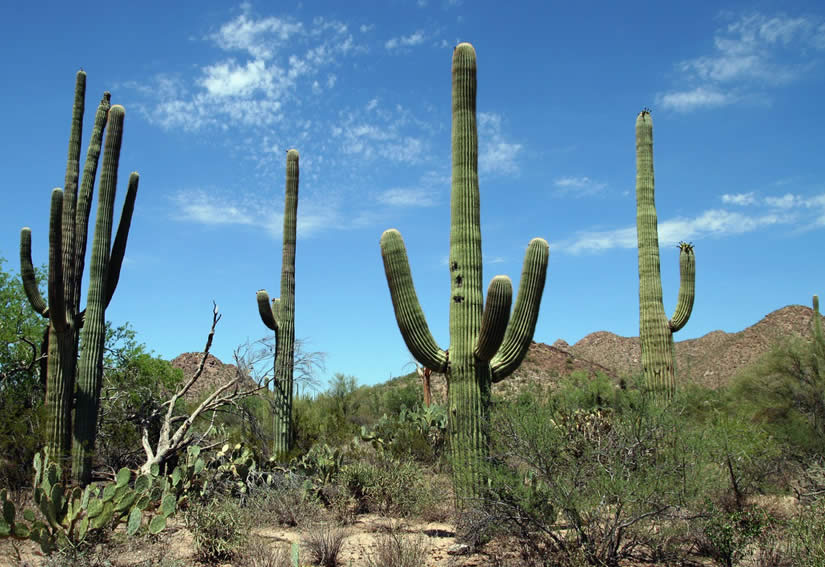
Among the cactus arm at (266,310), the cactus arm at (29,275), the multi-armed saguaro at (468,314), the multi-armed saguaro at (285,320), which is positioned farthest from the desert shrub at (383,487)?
the cactus arm at (29,275)

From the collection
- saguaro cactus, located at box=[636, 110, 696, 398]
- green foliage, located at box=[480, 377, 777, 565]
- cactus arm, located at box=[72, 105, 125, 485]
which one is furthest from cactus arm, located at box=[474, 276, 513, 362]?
cactus arm, located at box=[72, 105, 125, 485]

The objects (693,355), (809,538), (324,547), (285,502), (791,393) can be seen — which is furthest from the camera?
(693,355)

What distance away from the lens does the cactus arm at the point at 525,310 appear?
995 cm

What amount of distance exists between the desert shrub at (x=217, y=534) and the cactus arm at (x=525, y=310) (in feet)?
13.4

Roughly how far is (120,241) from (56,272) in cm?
259

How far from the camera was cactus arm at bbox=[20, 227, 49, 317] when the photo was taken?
13.9 metres

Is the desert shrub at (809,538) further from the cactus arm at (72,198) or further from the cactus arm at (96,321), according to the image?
the cactus arm at (72,198)

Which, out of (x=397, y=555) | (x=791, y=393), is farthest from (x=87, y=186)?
(x=791, y=393)

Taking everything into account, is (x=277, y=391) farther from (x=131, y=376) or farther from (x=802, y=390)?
(x=802, y=390)

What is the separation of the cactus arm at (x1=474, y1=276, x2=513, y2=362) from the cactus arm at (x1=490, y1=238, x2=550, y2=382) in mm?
665

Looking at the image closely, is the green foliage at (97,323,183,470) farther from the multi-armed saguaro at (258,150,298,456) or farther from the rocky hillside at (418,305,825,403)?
the rocky hillside at (418,305,825,403)

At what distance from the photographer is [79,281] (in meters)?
13.4

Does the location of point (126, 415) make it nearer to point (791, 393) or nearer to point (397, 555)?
point (397, 555)

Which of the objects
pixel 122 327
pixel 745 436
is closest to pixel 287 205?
pixel 122 327
